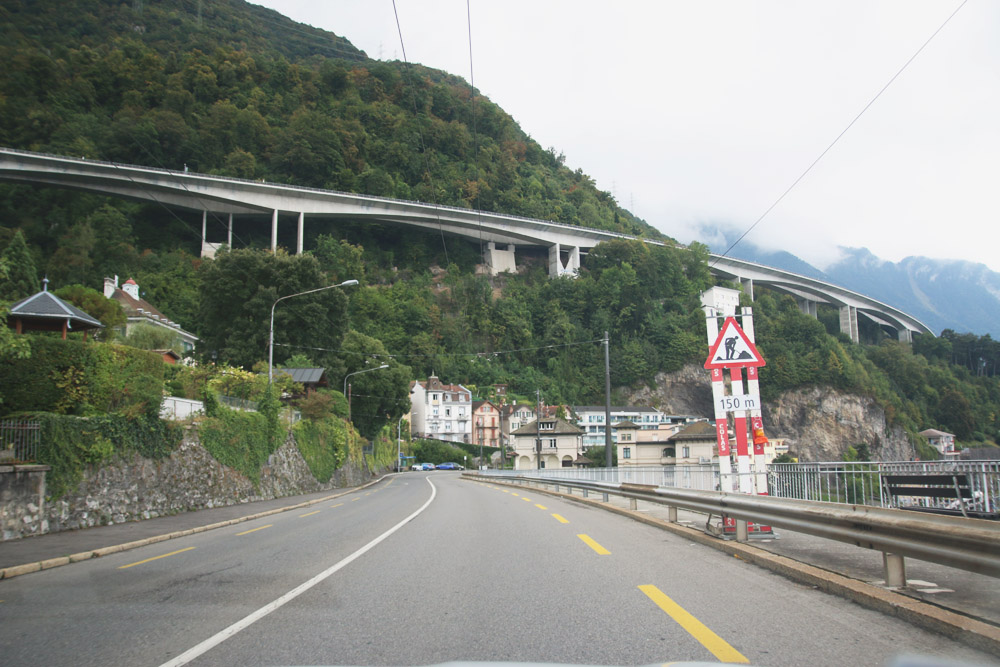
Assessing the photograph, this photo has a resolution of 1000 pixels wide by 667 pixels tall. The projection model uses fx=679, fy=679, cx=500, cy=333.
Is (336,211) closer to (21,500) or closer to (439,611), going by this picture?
(21,500)

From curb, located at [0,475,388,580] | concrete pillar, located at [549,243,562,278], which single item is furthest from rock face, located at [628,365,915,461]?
curb, located at [0,475,388,580]

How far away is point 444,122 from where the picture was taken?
128 meters

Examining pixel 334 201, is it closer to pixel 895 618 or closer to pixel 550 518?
pixel 550 518

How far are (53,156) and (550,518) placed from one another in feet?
294

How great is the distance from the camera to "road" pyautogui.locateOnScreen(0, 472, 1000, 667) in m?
4.36

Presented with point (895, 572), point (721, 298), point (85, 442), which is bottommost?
point (895, 572)

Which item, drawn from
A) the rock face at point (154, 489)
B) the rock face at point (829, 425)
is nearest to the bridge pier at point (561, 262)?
the rock face at point (829, 425)

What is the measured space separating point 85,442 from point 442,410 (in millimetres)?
91529

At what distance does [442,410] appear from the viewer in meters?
106

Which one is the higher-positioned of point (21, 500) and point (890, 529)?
point (890, 529)

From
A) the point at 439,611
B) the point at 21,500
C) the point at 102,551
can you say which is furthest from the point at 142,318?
the point at 439,611

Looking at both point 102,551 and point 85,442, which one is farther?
point 85,442

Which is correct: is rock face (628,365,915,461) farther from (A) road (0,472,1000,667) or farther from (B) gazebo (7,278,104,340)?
(A) road (0,472,1000,667)

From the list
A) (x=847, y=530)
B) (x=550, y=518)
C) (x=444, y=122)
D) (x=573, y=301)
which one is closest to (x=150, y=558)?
(x=550, y=518)
